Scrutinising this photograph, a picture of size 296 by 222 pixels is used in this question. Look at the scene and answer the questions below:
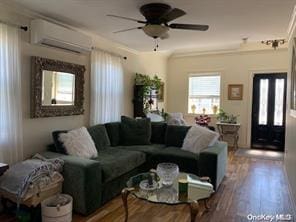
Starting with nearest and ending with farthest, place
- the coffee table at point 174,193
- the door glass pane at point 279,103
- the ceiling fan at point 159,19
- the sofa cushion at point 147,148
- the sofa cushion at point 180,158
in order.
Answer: the coffee table at point 174,193 < the ceiling fan at point 159,19 < the sofa cushion at point 180,158 < the sofa cushion at point 147,148 < the door glass pane at point 279,103

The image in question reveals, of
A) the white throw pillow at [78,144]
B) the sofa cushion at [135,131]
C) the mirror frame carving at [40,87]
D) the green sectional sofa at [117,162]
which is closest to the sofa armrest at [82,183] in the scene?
the green sectional sofa at [117,162]

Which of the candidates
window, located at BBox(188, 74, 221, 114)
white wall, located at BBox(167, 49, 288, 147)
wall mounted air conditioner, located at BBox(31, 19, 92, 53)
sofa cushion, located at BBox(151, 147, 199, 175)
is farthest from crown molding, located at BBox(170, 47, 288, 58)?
wall mounted air conditioner, located at BBox(31, 19, 92, 53)

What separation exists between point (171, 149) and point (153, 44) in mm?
2278

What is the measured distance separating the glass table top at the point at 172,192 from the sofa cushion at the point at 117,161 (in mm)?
472

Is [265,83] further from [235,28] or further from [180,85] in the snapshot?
[235,28]

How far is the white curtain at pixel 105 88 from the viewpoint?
4.42 meters

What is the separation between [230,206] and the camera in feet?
10.0

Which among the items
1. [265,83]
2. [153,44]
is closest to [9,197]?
[153,44]

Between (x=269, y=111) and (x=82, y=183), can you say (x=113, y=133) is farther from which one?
(x=269, y=111)

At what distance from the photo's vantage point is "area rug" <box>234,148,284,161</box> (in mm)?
5605

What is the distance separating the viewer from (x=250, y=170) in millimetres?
4586

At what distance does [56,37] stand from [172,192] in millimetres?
2532

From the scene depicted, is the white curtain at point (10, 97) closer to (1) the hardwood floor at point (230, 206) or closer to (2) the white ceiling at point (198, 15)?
(2) the white ceiling at point (198, 15)

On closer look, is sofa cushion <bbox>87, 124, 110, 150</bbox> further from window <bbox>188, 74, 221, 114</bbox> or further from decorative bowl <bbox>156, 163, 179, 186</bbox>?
window <bbox>188, 74, 221, 114</bbox>
